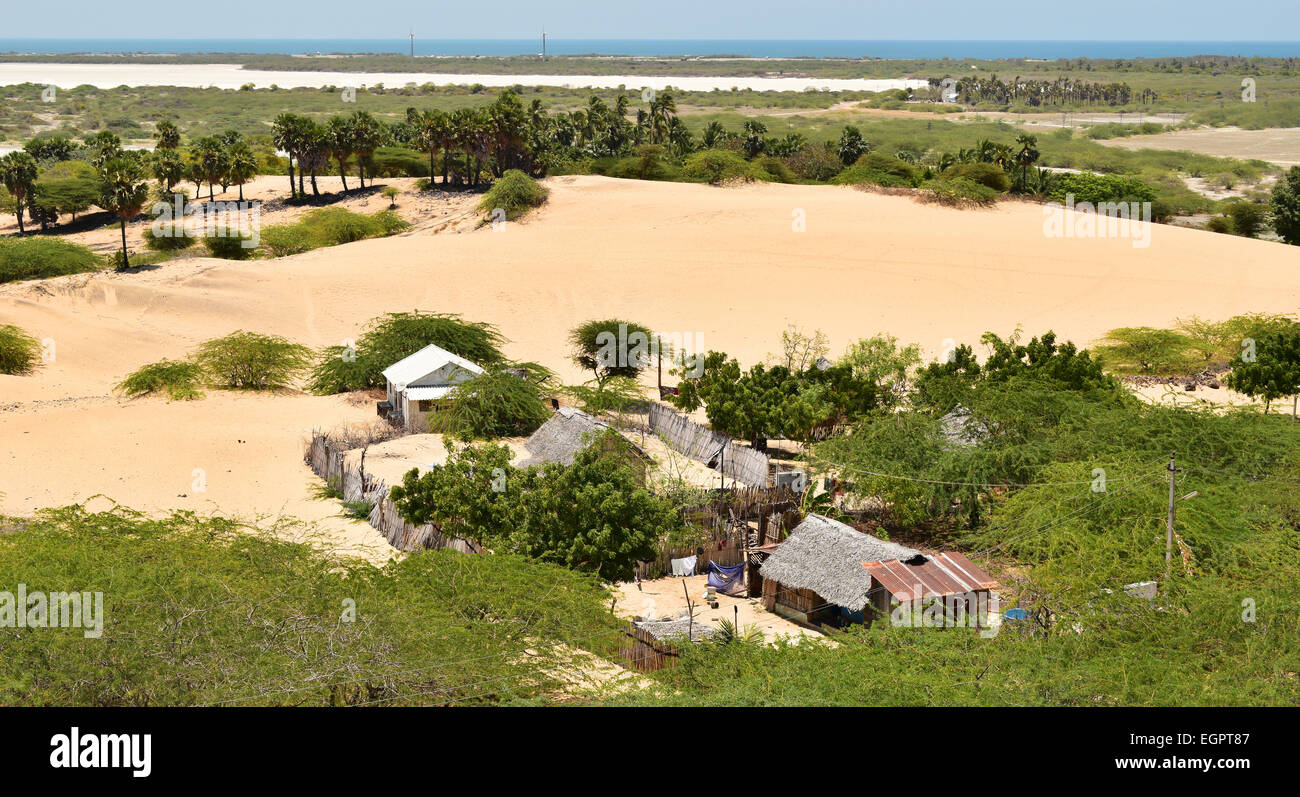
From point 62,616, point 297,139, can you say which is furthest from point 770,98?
point 62,616

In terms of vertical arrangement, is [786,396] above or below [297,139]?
below

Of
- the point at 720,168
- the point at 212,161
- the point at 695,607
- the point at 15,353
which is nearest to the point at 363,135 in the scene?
the point at 212,161

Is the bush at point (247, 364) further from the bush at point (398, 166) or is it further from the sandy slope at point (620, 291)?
Result: the bush at point (398, 166)

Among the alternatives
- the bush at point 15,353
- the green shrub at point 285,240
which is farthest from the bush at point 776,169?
the bush at point 15,353

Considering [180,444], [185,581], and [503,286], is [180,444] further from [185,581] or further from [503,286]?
[503,286]

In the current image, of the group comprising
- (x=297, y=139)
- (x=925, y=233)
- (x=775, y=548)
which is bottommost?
(x=775, y=548)

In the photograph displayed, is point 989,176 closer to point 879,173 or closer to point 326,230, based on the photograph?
point 879,173
